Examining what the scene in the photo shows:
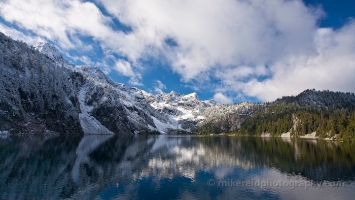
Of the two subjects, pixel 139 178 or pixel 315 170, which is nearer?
pixel 139 178

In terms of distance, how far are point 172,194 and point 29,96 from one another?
192 m

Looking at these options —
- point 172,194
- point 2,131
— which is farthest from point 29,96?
point 172,194

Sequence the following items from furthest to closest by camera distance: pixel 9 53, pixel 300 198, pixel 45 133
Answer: pixel 9 53, pixel 45 133, pixel 300 198

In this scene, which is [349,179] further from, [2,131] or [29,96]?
[29,96]

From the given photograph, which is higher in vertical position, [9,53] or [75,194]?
[9,53]

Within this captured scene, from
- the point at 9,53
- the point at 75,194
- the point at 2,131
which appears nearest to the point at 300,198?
the point at 75,194

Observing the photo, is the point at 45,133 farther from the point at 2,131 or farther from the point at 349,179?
the point at 349,179

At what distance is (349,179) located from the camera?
131ft

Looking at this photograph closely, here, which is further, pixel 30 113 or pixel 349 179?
pixel 30 113

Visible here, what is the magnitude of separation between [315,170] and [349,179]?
833 cm

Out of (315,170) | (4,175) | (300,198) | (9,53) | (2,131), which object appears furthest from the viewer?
(9,53)

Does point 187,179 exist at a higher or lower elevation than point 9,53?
lower

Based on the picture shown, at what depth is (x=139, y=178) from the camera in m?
41.9

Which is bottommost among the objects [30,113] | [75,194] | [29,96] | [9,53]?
[75,194]
